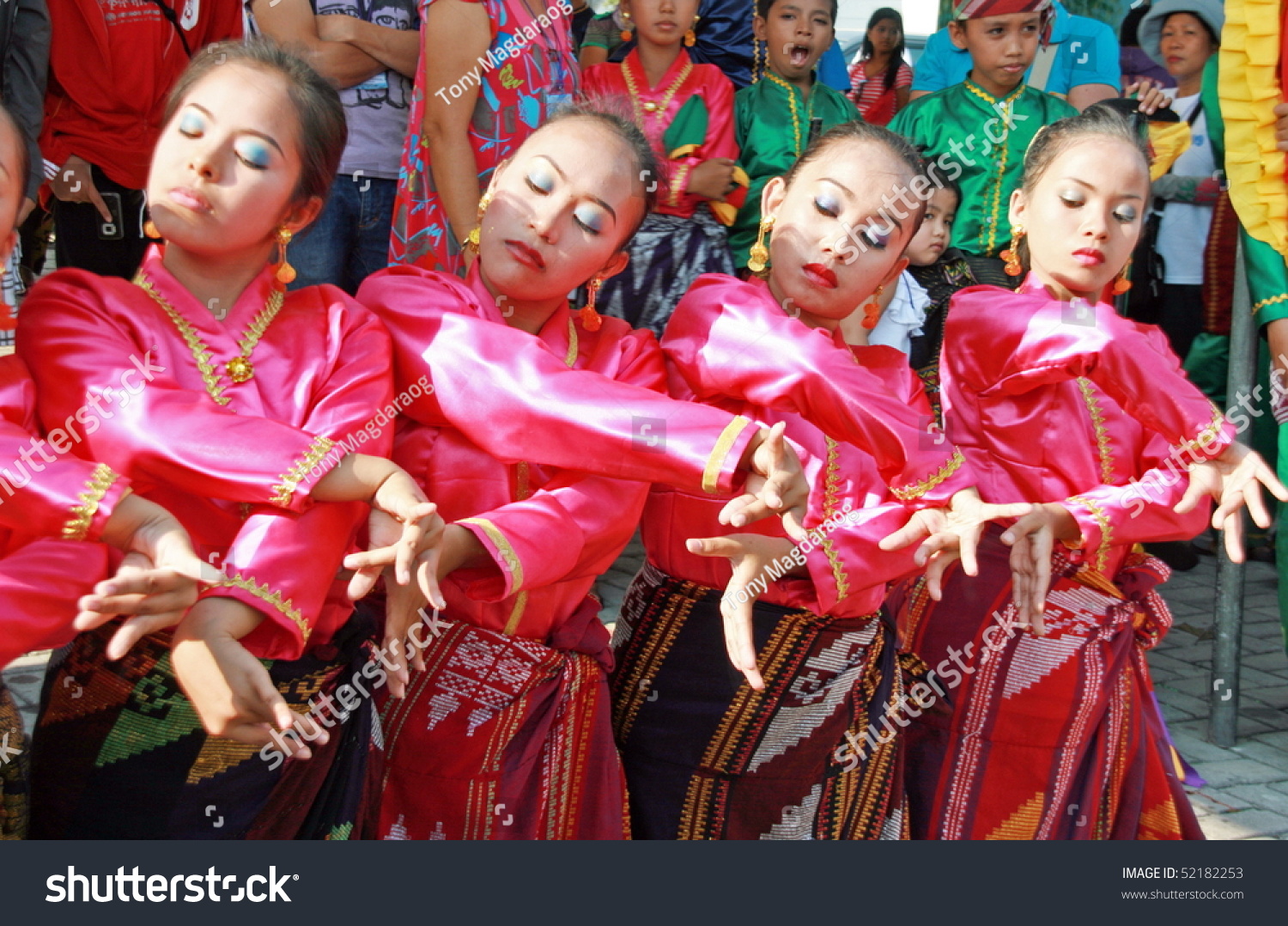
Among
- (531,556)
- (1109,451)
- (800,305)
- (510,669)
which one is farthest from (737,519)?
(1109,451)

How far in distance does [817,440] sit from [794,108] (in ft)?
5.77

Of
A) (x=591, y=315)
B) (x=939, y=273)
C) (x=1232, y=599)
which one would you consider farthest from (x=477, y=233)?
(x=1232, y=599)

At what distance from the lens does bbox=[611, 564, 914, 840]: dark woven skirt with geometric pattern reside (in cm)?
213

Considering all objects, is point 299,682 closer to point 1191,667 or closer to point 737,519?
point 737,519

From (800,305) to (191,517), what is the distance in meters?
1.04

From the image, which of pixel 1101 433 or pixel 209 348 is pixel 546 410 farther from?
pixel 1101 433

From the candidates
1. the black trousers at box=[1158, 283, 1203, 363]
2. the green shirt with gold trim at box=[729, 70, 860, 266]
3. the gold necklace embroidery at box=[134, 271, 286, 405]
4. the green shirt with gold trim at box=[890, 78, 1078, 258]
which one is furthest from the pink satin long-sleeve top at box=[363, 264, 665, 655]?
the black trousers at box=[1158, 283, 1203, 363]

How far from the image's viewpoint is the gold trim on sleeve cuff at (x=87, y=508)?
1.52m

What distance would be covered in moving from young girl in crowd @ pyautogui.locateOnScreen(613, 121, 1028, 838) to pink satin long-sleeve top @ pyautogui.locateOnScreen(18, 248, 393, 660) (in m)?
0.57

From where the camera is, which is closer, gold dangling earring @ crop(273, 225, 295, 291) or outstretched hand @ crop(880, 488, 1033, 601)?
gold dangling earring @ crop(273, 225, 295, 291)

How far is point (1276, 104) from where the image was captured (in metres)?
3.19

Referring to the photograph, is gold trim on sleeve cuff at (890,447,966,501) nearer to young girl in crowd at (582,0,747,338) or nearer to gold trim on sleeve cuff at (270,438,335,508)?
gold trim on sleeve cuff at (270,438,335,508)

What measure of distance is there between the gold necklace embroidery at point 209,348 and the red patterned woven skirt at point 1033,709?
1360 mm

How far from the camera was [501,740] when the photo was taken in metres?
1.95
